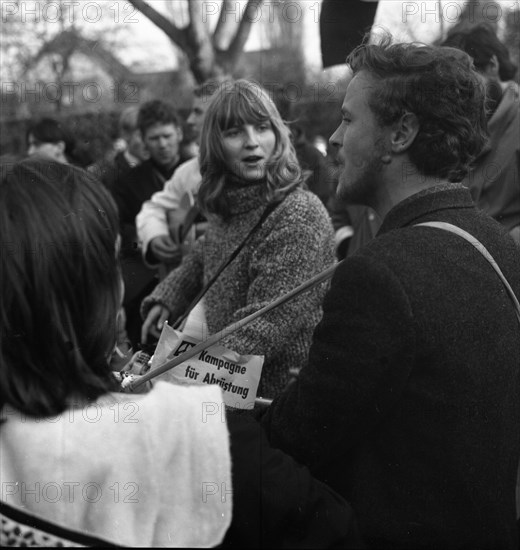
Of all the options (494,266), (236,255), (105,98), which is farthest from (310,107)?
(494,266)

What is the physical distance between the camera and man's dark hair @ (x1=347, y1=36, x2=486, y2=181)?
1.87 metres

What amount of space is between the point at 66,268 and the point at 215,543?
1.61 ft

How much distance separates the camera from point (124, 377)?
2051 millimetres

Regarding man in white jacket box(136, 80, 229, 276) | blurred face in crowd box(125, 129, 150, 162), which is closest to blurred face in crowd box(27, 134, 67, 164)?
blurred face in crowd box(125, 129, 150, 162)

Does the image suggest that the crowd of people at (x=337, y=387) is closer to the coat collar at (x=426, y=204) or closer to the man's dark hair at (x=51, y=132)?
the coat collar at (x=426, y=204)

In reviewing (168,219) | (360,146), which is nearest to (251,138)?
(360,146)

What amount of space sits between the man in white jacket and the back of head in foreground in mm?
2733

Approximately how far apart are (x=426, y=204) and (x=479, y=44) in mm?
2223

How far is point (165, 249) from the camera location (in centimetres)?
421

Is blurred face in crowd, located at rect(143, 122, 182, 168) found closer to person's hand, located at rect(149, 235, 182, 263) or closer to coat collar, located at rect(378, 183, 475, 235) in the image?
person's hand, located at rect(149, 235, 182, 263)

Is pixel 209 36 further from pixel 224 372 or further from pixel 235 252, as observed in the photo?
pixel 224 372

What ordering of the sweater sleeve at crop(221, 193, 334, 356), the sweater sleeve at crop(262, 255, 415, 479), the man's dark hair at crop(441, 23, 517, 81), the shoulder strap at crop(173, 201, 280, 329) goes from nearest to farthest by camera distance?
1. the sweater sleeve at crop(262, 255, 415, 479)
2. the sweater sleeve at crop(221, 193, 334, 356)
3. the shoulder strap at crop(173, 201, 280, 329)
4. the man's dark hair at crop(441, 23, 517, 81)

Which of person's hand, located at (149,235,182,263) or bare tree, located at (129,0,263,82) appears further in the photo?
bare tree, located at (129,0,263,82)

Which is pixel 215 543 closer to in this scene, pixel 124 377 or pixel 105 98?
pixel 124 377
